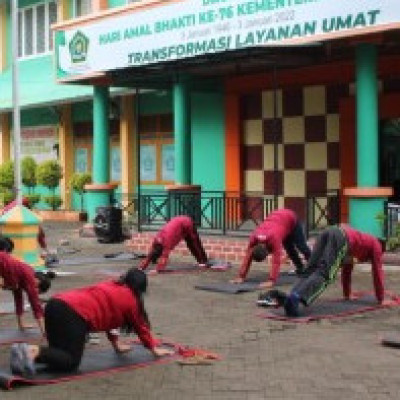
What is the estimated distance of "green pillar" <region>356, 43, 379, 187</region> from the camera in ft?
46.9

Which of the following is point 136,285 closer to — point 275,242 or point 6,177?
point 275,242

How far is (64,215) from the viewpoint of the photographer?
87.8 ft

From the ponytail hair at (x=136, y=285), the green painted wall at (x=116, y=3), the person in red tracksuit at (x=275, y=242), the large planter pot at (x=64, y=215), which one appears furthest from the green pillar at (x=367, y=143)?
the large planter pot at (x=64, y=215)

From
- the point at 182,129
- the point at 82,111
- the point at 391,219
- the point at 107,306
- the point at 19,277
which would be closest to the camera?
the point at 107,306

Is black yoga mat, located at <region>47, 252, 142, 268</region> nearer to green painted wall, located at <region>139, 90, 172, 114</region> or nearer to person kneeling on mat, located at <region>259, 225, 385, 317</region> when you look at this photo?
person kneeling on mat, located at <region>259, 225, 385, 317</region>

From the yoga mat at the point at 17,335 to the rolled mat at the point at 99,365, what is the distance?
0.88m

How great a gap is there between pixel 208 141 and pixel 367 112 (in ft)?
21.6

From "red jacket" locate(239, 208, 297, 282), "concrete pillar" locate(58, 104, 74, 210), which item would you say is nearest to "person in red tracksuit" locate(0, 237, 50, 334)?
"red jacket" locate(239, 208, 297, 282)

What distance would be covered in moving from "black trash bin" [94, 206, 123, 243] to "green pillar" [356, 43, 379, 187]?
657 centimetres

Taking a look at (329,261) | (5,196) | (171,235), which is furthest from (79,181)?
(329,261)

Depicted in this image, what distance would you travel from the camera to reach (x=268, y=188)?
19312 mm

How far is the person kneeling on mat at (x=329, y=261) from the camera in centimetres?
964

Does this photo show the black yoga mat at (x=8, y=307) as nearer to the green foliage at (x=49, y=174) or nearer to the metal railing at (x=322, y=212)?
the metal railing at (x=322, y=212)

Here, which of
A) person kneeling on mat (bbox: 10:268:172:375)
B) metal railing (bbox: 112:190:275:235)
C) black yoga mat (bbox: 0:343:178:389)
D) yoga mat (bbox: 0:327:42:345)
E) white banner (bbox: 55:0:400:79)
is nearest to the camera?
black yoga mat (bbox: 0:343:178:389)
